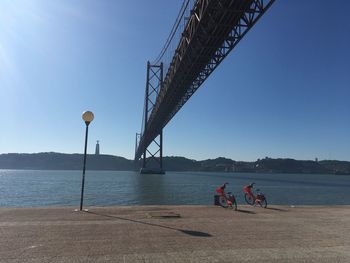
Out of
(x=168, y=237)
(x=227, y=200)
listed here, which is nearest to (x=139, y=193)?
(x=227, y=200)

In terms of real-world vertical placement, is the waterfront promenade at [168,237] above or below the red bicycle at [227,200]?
below

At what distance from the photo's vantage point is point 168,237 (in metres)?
7.62

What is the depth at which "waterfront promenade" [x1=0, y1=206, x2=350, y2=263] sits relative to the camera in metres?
6.23

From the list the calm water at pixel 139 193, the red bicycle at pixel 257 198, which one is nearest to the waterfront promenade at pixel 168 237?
the red bicycle at pixel 257 198

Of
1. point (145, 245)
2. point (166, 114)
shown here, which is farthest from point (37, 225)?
point (166, 114)

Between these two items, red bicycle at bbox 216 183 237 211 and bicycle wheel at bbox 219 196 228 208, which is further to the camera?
bicycle wheel at bbox 219 196 228 208

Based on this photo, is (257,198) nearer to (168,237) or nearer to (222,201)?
(222,201)

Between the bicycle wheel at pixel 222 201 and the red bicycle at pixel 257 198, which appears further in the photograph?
the red bicycle at pixel 257 198

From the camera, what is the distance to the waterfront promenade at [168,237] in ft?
20.4

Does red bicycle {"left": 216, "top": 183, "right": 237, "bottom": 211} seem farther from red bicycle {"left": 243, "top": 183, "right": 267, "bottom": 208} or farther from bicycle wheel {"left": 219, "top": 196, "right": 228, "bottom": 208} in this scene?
red bicycle {"left": 243, "top": 183, "right": 267, "bottom": 208}

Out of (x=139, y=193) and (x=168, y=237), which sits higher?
(x=139, y=193)

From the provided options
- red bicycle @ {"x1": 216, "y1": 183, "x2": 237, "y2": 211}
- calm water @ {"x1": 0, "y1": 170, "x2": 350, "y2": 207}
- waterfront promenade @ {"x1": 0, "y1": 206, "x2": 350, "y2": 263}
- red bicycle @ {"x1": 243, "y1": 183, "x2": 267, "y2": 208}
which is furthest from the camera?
calm water @ {"x1": 0, "y1": 170, "x2": 350, "y2": 207}

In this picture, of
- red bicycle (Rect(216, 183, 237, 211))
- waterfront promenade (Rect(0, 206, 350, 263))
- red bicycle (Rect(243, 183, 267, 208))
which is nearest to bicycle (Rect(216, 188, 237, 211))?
red bicycle (Rect(216, 183, 237, 211))

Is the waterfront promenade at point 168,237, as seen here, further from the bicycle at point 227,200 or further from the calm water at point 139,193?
the calm water at point 139,193
